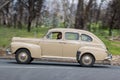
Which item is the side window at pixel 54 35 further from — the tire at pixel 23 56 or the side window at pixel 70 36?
the tire at pixel 23 56

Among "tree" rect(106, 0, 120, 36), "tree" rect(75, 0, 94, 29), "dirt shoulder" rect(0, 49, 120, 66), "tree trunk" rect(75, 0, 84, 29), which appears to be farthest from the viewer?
"tree" rect(106, 0, 120, 36)

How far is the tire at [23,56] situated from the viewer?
23.2 metres

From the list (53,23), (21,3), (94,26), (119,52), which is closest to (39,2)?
(21,3)

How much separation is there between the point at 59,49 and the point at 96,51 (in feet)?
6.27

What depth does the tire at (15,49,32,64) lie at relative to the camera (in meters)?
23.2

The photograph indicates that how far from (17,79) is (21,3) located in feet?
173

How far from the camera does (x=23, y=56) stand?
23266 millimetres

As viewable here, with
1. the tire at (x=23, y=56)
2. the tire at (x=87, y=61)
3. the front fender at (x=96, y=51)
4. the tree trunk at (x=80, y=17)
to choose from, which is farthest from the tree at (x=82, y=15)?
the tire at (x=23, y=56)

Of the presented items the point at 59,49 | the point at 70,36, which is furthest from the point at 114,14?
the point at 59,49

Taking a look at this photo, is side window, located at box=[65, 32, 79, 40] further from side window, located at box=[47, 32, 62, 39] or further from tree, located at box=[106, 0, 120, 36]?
tree, located at box=[106, 0, 120, 36]

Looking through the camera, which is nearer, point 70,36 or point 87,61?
point 87,61

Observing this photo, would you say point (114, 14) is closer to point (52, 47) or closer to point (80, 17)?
point (80, 17)

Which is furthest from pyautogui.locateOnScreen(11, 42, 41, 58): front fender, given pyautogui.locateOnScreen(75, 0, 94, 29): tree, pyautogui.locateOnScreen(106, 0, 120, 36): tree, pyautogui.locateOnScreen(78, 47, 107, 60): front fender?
pyautogui.locateOnScreen(106, 0, 120, 36): tree

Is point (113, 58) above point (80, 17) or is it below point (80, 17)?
below
